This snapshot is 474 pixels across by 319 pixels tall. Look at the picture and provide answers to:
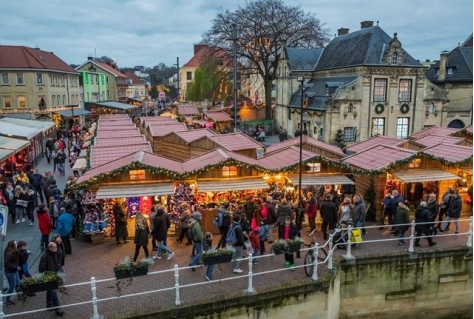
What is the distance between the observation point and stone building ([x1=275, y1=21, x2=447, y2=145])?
1442 inches

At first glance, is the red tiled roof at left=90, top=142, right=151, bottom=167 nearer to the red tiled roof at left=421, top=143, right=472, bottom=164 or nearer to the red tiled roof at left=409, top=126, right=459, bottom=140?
the red tiled roof at left=421, top=143, right=472, bottom=164

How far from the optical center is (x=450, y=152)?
17.0 m

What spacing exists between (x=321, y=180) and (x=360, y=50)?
86.9 ft

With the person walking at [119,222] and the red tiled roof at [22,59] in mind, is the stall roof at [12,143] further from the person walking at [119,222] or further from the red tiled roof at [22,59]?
the red tiled roof at [22,59]

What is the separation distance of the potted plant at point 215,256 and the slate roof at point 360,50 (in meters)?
30.6

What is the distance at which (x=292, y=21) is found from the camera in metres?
45.6

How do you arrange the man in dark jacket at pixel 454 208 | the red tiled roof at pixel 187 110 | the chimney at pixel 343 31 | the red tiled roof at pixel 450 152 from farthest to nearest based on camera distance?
1. the red tiled roof at pixel 187 110
2. the chimney at pixel 343 31
3. the red tiled roof at pixel 450 152
4. the man in dark jacket at pixel 454 208

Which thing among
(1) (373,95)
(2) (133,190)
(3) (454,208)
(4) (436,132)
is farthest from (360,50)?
(2) (133,190)

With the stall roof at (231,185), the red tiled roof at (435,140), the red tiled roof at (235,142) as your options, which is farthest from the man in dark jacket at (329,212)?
the red tiled roof at (435,140)

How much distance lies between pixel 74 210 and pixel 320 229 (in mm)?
8738

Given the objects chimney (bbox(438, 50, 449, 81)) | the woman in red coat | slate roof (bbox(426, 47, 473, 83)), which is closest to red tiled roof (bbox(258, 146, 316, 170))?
the woman in red coat

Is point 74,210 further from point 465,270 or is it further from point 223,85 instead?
point 223,85

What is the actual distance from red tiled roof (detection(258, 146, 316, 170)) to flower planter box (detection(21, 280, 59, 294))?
9082mm

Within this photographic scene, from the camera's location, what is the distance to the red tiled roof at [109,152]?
1696 cm
